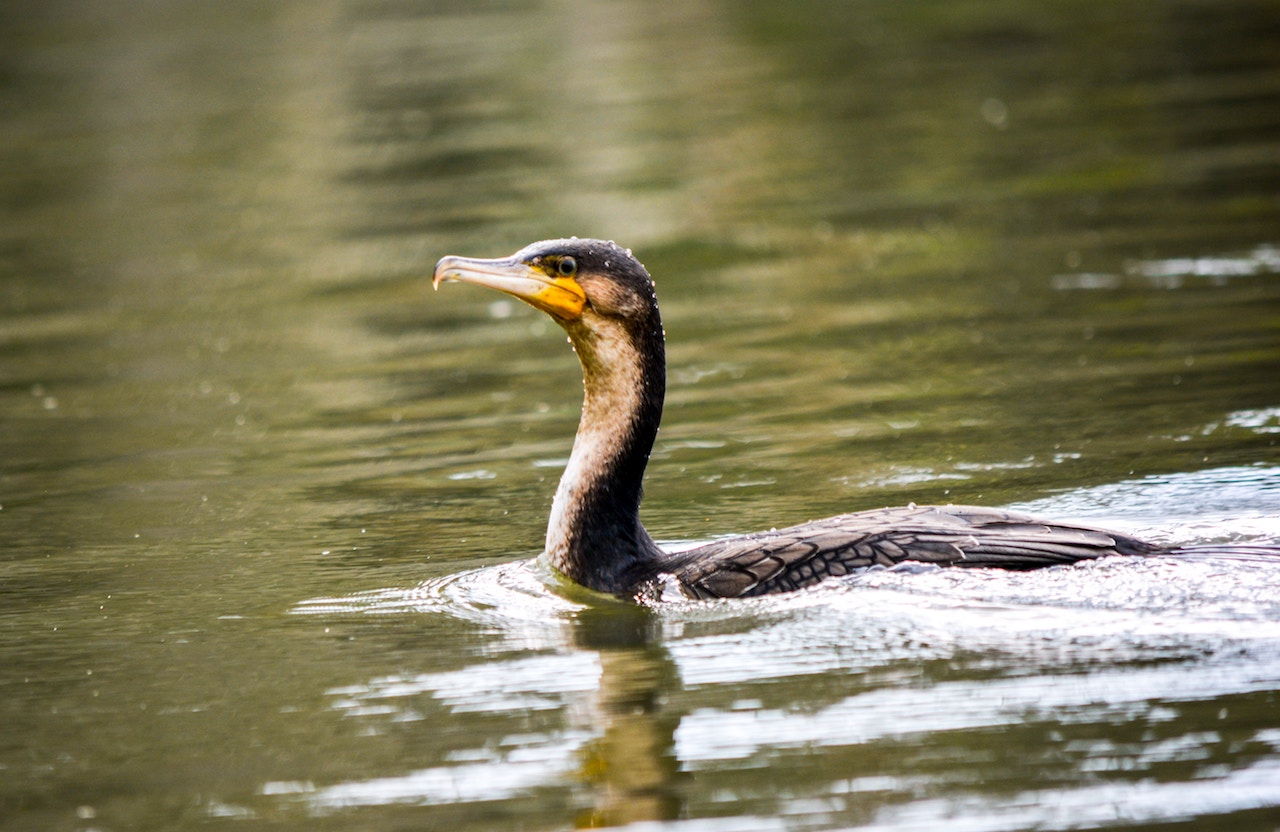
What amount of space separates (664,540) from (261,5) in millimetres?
37292

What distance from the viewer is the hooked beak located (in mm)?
6465

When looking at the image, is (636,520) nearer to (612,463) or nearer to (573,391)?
(612,463)

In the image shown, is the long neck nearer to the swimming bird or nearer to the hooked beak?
the swimming bird

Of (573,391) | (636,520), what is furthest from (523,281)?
(573,391)

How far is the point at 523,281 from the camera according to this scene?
21.4 feet

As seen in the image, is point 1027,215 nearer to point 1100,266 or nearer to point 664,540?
point 1100,266

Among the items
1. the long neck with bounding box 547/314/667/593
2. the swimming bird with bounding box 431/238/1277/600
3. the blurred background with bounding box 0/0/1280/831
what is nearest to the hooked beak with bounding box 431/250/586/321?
the swimming bird with bounding box 431/238/1277/600

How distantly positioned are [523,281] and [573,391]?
14.0ft

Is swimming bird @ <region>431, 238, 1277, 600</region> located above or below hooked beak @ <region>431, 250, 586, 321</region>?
below

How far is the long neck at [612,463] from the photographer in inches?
262

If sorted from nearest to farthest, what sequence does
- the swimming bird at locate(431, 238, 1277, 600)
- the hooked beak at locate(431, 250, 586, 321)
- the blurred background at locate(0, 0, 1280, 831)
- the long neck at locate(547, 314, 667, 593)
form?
the blurred background at locate(0, 0, 1280, 831), the swimming bird at locate(431, 238, 1277, 600), the hooked beak at locate(431, 250, 586, 321), the long neck at locate(547, 314, 667, 593)

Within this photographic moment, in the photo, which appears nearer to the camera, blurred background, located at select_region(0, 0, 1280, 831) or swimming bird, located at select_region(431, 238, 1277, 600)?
blurred background, located at select_region(0, 0, 1280, 831)

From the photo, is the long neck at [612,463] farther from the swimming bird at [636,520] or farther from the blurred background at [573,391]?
the blurred background at [573,391]

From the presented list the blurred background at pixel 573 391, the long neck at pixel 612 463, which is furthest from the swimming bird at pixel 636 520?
the blurred background at pixel 573 391
